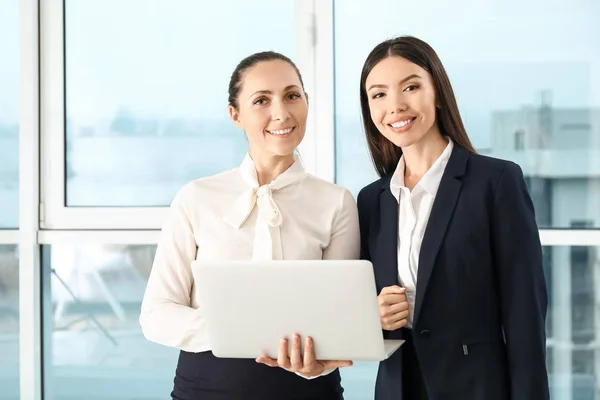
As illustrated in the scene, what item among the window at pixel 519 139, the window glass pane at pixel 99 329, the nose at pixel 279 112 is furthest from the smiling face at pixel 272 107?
the window glass pane at pixel 99 329

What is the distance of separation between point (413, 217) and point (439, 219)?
0.08 metres

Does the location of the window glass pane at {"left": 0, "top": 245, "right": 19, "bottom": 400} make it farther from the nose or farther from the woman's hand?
the woman's hand

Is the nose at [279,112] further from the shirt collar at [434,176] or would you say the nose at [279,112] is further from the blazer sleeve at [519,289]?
the blazer sleeve at [519,289]

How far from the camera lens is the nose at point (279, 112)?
1.91 metres

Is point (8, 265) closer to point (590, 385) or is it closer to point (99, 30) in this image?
point (99, 30)

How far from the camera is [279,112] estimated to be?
1909 millimetres

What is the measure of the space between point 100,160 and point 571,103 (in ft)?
6.15

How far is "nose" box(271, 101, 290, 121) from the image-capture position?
1906 millimetres

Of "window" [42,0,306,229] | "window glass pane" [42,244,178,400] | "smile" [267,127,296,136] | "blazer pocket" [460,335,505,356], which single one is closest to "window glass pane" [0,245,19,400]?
"window glass pane" [42,244,178,400]

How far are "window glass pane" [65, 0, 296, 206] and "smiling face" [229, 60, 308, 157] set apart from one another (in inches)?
45.9

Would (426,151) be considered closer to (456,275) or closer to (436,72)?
(436,72)

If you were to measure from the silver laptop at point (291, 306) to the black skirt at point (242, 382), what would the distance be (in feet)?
0.64

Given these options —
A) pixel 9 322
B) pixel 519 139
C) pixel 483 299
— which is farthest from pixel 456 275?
pixel 9 322

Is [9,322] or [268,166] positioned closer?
[268,166]
